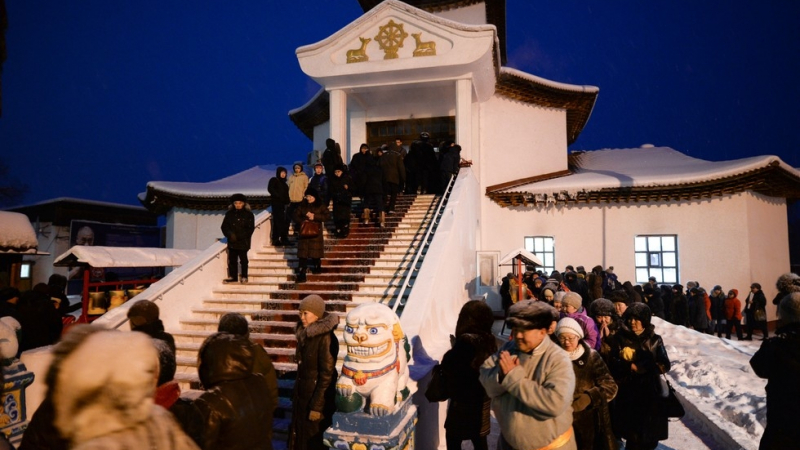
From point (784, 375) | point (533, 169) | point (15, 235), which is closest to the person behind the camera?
point (784, 375)

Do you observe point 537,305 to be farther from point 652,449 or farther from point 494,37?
point 494,37

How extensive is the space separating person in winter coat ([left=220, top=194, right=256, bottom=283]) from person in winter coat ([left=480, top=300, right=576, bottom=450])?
6795 millimetres

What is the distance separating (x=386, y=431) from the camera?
3.60 meters

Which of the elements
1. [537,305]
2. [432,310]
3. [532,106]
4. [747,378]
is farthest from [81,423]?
[532,106]

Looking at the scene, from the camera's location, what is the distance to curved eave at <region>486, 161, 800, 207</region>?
13.6 metres

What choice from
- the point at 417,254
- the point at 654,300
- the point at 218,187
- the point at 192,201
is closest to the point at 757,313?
the point at 654,300

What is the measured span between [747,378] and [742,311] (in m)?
7.67

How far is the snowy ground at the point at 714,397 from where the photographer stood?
561 cm

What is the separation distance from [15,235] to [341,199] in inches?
322

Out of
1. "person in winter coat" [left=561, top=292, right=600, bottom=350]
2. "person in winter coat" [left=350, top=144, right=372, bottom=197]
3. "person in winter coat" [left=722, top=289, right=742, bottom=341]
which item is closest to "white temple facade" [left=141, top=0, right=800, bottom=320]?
"person in winter coat" [left=722, top=289, right=742, bottom=341]

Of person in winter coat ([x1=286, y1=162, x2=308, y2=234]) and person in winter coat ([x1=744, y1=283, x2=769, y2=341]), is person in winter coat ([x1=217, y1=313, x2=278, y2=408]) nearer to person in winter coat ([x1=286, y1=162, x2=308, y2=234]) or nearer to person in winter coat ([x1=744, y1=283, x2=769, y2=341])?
person in winter coat ([x1=286, y1=162, x2=308, y2=234])

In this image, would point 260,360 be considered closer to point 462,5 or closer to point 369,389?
point 369,389

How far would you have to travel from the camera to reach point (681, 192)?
1428 cm

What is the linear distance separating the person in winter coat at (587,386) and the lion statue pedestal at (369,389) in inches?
55.4
